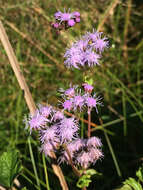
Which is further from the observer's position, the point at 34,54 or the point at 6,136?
the point at 34,54

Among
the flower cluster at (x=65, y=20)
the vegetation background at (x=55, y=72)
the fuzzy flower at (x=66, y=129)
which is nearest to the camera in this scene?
the fuzzy flower at (x=66, y=129)

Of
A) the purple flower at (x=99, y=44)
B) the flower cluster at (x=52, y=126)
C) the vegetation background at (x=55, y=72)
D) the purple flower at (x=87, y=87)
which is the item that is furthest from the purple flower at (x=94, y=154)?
the vegetation background at (x=55, y=72)

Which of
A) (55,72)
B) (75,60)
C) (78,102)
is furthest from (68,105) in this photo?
(55,72)

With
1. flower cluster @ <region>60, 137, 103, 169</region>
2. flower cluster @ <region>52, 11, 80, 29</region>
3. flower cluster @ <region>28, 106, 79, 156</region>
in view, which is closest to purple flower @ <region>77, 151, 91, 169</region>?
flower cluster @ <region>60, 137, 103, 169</region>

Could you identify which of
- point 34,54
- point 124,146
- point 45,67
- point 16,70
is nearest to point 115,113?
point 124,146

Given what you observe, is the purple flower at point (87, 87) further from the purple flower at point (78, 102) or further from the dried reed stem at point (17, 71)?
the dried reed stem at point (17, 71)

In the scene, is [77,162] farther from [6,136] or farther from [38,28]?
[38,28]
